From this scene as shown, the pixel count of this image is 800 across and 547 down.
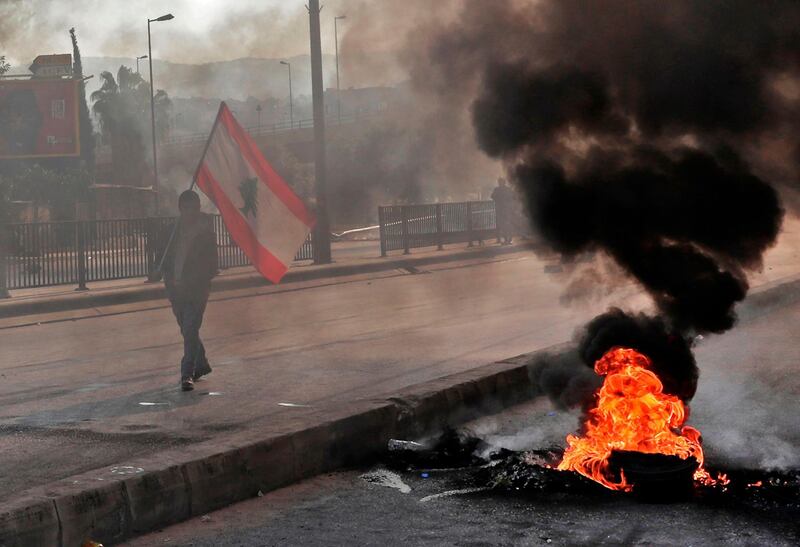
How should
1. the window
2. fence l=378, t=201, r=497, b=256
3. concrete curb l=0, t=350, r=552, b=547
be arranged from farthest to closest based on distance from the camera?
the window, fence l=378, t=201, r=497, b=256, concrete curb l=0, t=350, r=552, b=547

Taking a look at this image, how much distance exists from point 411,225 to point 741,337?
13828mm

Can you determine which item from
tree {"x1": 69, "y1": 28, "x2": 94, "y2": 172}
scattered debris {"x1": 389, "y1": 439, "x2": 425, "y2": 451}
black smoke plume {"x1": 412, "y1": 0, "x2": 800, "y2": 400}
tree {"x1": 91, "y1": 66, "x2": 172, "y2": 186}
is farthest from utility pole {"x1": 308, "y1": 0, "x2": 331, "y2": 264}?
tree {"x1": 91, "y1": 66, "x2": 172, "y2": 186}

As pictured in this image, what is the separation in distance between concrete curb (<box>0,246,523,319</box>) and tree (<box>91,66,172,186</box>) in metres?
33.0

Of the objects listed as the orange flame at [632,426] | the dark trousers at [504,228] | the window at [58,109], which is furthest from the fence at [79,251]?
the window at [58,109]

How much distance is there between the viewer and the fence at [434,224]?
2288 centimetres

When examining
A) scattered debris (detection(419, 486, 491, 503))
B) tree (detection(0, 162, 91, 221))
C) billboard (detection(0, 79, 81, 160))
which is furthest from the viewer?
tree (detection(0, 162, 91, 221))

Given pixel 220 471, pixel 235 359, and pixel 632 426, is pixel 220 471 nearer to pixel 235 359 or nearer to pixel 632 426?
pixel 632 426

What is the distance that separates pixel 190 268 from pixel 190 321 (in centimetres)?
37

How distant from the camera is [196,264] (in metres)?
7.62

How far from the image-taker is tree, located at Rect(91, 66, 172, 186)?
54125mm

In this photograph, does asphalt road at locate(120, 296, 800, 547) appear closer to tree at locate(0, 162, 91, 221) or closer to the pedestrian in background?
the pedestrian in background

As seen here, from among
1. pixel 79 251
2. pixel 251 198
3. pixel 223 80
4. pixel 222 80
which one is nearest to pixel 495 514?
pixel 251 198

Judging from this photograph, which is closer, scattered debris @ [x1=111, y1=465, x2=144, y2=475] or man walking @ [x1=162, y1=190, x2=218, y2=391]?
scattered debris @ [x1=111, y1=465, x2=144, y2=475]

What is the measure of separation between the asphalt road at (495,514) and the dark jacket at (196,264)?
2.72 meters
